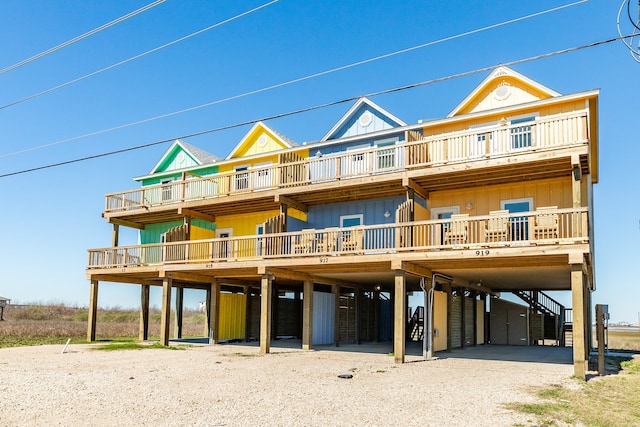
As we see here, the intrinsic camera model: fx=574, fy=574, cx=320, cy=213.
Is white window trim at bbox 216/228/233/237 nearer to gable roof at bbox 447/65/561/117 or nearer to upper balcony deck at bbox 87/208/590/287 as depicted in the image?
upper balcony deck at bbox 87/208/590/287

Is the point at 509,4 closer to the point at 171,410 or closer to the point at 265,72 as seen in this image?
the point at 265,72

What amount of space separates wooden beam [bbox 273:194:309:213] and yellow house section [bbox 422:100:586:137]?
6.00 metres

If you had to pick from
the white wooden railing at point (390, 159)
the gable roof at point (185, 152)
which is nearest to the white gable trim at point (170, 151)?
the gable roof at point (185, 152)

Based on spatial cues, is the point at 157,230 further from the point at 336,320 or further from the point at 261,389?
the point at 261,389

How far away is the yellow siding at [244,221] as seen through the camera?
27141mm

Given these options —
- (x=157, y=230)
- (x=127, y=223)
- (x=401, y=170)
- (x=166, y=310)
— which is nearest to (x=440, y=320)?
(x=401, y=170)

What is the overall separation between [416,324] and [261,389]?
63.0 ft

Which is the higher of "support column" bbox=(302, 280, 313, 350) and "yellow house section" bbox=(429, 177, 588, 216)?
"yellow house section" bbox=(429, 177, 588, 216)

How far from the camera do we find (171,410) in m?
9.68

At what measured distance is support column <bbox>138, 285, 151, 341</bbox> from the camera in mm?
28531

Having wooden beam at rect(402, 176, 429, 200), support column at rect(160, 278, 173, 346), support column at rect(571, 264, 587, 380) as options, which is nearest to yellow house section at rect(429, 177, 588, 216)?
wooden beam at rect(402, 176, 429, 200)

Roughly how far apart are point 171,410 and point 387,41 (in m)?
9.83

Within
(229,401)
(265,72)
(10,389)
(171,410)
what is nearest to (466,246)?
(265,72)

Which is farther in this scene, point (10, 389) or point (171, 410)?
point (10, 389)
